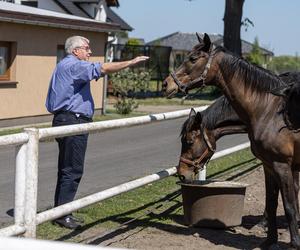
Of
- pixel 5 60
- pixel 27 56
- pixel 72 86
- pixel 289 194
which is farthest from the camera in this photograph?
pixel 27 56

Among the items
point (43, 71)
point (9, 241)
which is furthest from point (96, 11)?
point (9, 241)

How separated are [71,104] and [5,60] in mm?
11872

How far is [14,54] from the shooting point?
1744cm

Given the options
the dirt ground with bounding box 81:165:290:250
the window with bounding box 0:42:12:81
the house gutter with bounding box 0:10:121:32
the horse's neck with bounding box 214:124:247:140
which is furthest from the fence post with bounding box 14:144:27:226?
the window with bounding box 0:42:12:81

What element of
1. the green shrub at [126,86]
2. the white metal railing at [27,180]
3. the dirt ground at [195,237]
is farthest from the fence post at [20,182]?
the green shrub at [126,86]

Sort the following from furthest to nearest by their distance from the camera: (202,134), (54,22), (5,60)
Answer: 1. (54,22)
2. (5,60)
3. (202,134)

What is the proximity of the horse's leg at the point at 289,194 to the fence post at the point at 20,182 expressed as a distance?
2156mm

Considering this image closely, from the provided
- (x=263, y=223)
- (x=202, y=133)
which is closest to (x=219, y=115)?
(x=202, y=133)

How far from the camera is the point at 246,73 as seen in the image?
5.56 m

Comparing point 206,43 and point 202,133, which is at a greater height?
point 206,43

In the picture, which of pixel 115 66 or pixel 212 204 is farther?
pixel 212 204

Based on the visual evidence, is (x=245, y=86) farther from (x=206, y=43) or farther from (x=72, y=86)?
(x=72, y=86)

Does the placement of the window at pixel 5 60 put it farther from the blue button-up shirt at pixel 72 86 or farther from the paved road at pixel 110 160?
the blue button-up shirt at pixel 72 86

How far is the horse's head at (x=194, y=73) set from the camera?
5.52 meters
